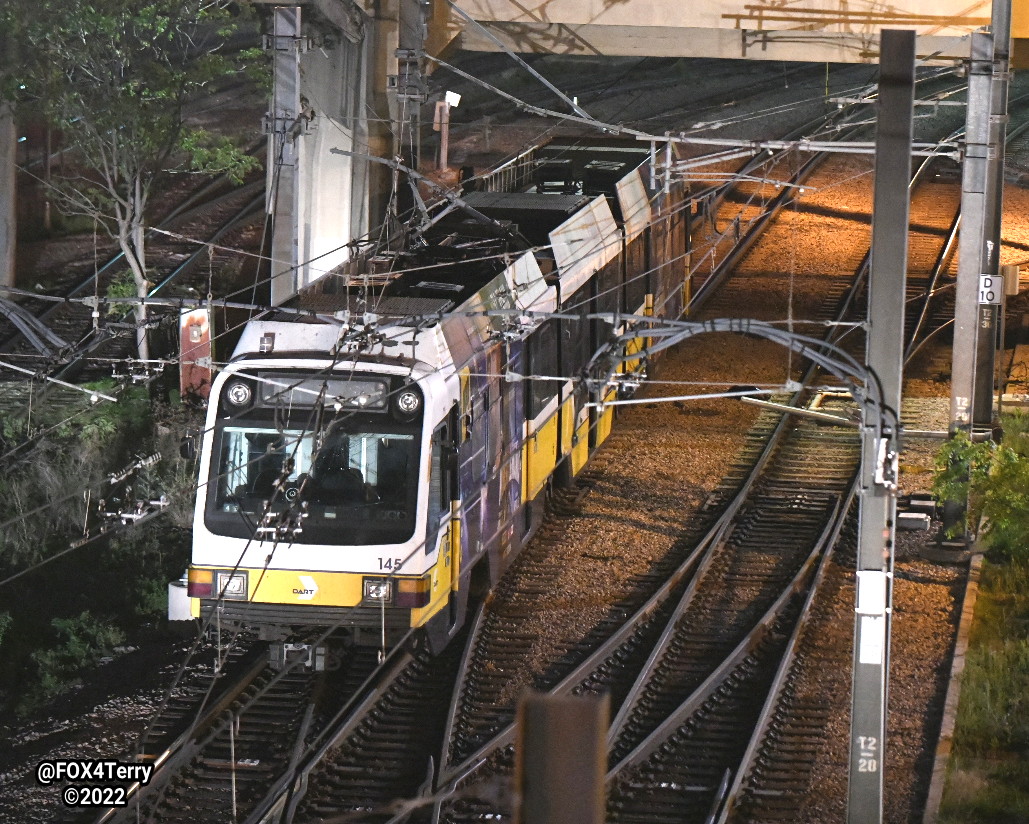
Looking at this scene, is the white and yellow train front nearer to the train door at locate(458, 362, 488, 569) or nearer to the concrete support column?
the train door at locate(458, 362, 488, 569)

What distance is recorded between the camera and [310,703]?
1279cm

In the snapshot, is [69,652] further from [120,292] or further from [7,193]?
[7,193]

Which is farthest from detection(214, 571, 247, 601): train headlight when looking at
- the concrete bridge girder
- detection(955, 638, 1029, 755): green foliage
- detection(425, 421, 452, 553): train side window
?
the concrete bridge girder

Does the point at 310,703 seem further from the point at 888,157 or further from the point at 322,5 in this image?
the point at 322,5

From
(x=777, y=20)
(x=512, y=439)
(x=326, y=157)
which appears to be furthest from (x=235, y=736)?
(x=777, y=20)

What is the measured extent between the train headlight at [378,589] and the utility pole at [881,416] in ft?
13.1

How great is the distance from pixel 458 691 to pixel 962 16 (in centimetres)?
1706

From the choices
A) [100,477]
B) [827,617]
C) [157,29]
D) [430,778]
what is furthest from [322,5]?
[430,778]

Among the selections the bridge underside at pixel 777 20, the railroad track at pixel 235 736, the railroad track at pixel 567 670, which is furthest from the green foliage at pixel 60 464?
the bridge underside at pixel 777 20

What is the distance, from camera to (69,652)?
48.1 ft

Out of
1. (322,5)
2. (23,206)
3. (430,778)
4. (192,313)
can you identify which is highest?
(322,5)

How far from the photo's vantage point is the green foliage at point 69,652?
13.9 m

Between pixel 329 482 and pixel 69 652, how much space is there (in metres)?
3.83

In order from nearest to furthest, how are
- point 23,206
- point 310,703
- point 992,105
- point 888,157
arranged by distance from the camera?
point 888,157, point 310,703, point 992,105, point 23,206
